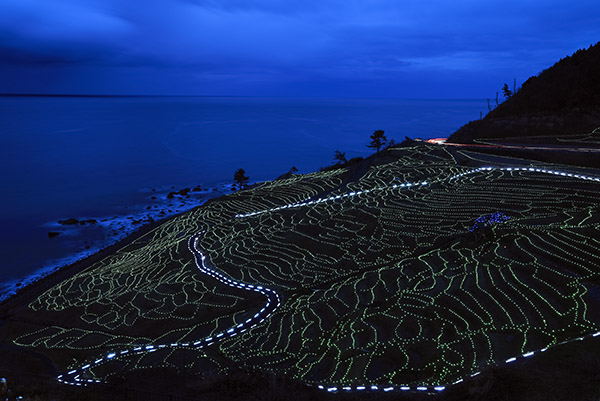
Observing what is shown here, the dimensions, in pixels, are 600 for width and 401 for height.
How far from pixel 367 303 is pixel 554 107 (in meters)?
38.4

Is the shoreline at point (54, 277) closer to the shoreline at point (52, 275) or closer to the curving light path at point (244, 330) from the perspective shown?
the shoreline at point (52, 275)

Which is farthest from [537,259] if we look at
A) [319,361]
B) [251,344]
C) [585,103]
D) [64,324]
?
[585,103]

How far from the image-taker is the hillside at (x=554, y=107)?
3534cm

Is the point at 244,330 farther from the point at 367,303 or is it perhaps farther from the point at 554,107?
the point at 554,107

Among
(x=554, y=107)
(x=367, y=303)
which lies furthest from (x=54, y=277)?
(x=554, y=107)

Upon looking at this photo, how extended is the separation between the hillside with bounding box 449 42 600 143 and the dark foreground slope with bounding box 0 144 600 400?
12.0m

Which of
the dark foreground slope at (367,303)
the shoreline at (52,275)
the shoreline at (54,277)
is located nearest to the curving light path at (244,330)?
the dark foreground slope at (367,303)

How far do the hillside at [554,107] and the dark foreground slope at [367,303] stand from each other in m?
12.0

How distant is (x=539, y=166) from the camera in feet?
85.6

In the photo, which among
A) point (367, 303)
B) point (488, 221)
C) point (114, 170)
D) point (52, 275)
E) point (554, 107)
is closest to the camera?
point (367, 303)

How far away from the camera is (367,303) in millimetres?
14430

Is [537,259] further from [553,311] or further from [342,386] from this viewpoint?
[342,386]

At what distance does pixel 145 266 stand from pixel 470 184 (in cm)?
1699

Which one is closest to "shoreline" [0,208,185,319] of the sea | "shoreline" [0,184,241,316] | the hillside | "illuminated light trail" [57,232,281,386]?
"shoreline" [0,184,241,316]
